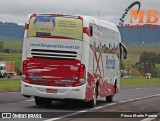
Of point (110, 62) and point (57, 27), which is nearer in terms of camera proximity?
point (57, 27)

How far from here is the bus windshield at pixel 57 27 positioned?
2041cm

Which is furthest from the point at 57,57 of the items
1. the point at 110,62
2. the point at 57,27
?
the point at 110,62

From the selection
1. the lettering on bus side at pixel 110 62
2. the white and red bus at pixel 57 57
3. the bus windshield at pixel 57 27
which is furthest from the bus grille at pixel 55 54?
the lettering on bus side at pixel 110 62

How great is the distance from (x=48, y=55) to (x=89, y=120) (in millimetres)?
4554

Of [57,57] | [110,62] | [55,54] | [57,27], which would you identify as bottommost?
[110,62]

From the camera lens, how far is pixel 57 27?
20.5 meters

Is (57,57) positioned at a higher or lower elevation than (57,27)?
lower

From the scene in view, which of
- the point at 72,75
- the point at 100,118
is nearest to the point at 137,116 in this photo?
the point at 100,118

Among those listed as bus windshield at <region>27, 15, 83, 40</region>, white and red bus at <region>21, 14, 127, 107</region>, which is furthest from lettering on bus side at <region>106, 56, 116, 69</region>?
bus windshield at <region>27, 15, 83, 40</region>

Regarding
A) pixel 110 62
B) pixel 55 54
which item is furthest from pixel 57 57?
pixel 110 62

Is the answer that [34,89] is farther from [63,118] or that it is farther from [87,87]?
[63,118]

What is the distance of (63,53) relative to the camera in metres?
20.4

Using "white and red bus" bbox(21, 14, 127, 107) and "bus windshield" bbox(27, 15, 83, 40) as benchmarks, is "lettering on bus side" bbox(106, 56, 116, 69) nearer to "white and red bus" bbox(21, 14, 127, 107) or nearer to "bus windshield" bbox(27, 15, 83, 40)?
"white and red bus" bbox(21, 14, 127, 107)

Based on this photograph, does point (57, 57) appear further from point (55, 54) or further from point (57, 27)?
point (57, 27)
